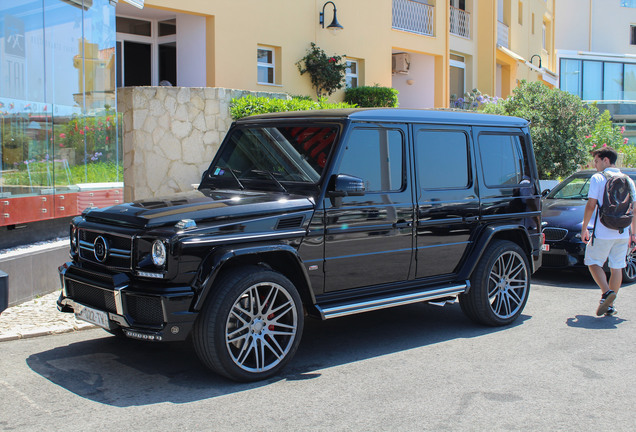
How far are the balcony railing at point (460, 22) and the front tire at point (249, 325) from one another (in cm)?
2324

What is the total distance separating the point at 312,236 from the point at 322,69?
41.7 feet

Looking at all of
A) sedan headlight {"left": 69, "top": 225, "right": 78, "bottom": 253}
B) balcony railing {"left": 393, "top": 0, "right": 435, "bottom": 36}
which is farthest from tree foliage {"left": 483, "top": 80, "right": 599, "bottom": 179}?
sedan headlight {"left": 69, "top": 225, "right": 78, "bottom": 253}

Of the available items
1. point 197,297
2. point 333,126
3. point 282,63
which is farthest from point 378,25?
point 197,297

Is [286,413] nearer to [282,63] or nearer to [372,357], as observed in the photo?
[372,357]

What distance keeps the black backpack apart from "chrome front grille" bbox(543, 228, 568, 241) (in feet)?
7.26

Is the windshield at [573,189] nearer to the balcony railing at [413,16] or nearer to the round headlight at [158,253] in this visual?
the round headlight at [158,253]

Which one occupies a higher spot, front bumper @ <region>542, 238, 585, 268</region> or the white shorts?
the white shorts

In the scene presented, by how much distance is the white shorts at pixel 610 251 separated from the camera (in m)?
7.71

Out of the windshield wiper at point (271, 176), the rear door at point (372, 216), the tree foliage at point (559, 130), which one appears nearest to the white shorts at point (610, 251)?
the rear door at point (372, 216)

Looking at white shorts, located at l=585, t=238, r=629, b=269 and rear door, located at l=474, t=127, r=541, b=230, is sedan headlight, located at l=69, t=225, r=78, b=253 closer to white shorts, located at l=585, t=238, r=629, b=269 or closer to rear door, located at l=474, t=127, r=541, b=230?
rear door, located at l=474, t=127, r=541, b=230

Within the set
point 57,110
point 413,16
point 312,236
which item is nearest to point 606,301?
point 312,236

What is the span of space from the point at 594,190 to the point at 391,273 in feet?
9.25

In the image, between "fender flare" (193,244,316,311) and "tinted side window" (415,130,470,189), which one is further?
"tinted side window" (415,130,470,189)

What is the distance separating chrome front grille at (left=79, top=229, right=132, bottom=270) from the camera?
5.33 m
